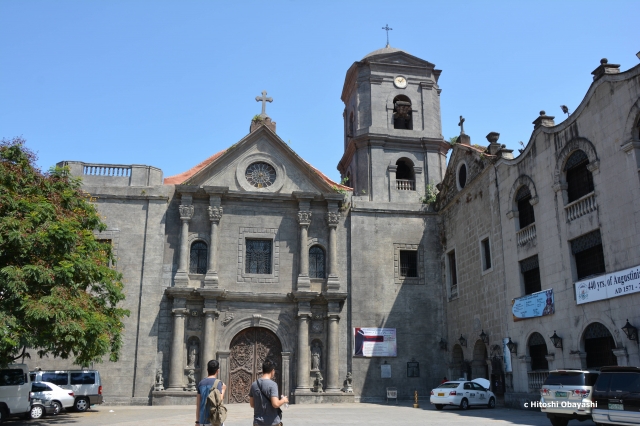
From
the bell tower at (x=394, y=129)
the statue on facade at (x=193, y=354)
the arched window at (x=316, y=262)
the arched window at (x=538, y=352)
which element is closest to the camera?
the arched window at (x=538, y=352)

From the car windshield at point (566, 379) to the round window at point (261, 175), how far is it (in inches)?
691

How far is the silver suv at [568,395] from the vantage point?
46.7ft

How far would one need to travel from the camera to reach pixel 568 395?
48.0 ft

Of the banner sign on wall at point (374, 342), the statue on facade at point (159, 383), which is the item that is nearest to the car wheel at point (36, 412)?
the statue on facade at point (159, 383)

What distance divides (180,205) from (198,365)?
24.3ft

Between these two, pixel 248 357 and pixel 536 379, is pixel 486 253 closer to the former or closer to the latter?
pixel 536 379

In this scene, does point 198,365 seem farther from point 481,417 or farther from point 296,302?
point 481,417

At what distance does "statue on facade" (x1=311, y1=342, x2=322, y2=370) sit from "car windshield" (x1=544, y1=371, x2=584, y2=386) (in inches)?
532

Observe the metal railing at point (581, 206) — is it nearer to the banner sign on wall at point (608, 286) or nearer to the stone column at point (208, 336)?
the banner sign on wall at point (608, 286)

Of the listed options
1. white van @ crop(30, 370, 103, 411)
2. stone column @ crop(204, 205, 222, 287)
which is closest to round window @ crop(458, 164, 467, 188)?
stone column @ crop(204, 205, 222, 287)

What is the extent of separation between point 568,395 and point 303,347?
14.4 meters

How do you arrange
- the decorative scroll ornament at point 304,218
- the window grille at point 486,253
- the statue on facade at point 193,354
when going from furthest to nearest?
the decorative scroll ornament at point 304,218 → the statue on facade at point 193,354 → the window grille at point 486,253

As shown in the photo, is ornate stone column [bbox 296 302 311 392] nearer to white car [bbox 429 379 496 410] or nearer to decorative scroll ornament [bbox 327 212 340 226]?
decorative scroll ornament [bbox 327 212 340 226]

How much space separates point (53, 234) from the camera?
16094mm
